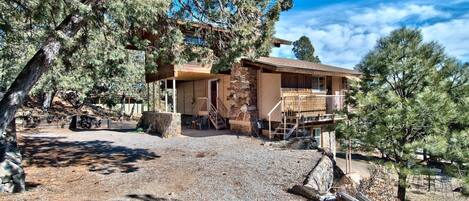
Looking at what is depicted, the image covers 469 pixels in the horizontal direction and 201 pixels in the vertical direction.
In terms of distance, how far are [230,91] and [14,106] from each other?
11.1 m

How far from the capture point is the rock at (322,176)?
690 cm

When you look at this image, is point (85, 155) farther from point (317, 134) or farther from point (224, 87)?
point (317, 134)

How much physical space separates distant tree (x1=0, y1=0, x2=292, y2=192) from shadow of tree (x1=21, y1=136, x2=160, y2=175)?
1789 millimetres

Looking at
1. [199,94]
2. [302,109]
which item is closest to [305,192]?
[302,109]

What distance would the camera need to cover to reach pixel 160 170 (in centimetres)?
772

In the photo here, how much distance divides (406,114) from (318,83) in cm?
938

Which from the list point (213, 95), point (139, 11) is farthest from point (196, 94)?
point (139, 11)

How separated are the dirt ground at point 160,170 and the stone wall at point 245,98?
8.24 ft

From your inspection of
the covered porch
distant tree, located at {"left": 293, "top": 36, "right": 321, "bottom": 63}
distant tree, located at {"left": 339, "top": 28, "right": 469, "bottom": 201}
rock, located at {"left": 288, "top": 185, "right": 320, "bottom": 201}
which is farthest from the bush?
distant tree, located at {"left": 293, "top": 36, "right": 321, "bottom": 63}

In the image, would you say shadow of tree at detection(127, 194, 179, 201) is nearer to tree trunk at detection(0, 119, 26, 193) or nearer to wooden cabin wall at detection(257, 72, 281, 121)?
tree trunk at detection(0, 119, 26, 193)

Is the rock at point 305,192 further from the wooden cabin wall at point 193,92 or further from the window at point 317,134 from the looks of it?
the wooden cabin wall at point 193,92

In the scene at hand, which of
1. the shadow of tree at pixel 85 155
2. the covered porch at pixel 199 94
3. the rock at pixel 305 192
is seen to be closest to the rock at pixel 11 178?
the shadow of tree at pixel 85 155

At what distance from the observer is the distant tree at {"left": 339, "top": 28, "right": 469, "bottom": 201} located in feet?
23.8

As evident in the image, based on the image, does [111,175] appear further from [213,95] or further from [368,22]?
[368,22]
